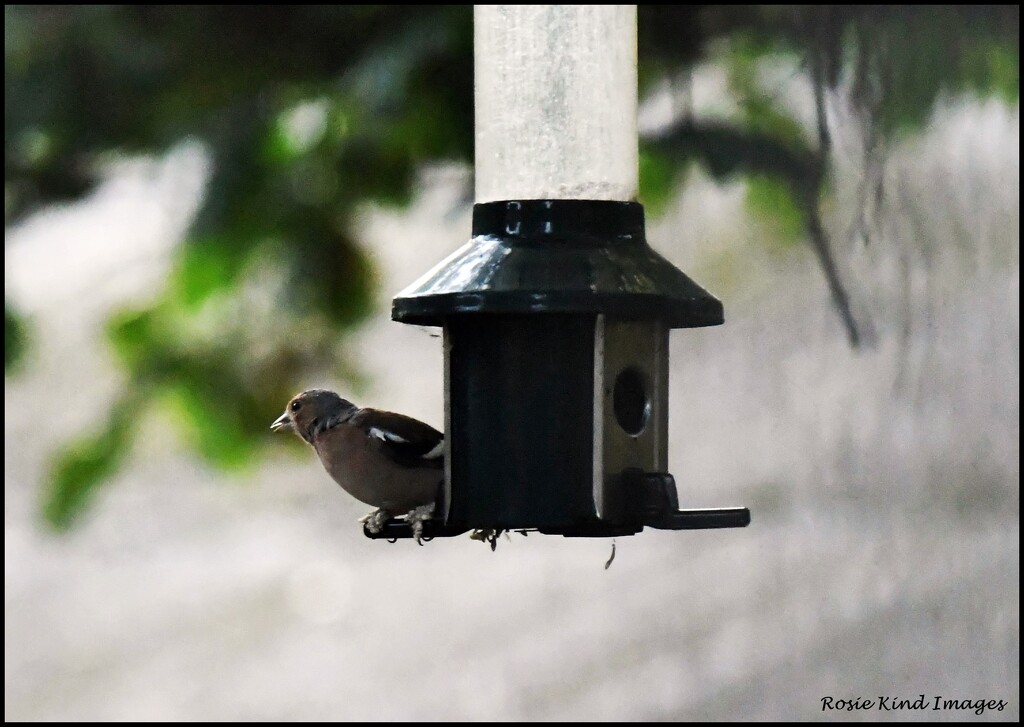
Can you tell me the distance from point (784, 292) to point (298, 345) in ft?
4.94

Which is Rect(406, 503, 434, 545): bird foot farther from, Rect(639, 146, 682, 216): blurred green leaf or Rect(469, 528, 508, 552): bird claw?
Rect(639, 146, 682, 216): blurred green leaf

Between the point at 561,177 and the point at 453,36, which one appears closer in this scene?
the point at 561,177

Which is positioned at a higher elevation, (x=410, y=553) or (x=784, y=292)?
(x=784, y=292)

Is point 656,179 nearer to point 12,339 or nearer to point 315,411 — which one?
point 315,411

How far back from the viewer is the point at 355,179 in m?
4.64

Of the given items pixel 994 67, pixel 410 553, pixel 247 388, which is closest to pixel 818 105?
pixel 994 67

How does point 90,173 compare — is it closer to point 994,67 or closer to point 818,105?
point 818,105

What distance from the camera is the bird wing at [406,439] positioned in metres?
3.47

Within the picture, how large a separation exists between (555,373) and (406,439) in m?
0.48

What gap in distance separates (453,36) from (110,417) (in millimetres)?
1474

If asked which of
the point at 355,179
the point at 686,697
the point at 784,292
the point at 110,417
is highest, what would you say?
the point at 355,179

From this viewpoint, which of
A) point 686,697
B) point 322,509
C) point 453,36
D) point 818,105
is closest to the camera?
point 453,36

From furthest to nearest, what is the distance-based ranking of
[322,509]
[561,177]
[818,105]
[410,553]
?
[410,553], [322,509], [818,105], [561,177]

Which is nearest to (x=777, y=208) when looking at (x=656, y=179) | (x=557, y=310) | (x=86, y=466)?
(x=656, y=179)
